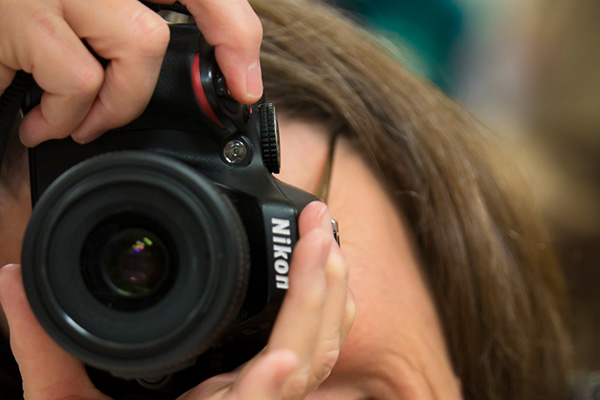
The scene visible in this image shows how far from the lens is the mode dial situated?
0.45 m

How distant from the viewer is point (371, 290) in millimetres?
585

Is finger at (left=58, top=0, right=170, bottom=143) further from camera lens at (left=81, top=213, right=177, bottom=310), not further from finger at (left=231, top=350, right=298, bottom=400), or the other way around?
finger at (left=231, top=350, right=298, bottom=400)

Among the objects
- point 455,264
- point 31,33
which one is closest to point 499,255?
point 455,264

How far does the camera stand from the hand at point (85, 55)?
40 cm

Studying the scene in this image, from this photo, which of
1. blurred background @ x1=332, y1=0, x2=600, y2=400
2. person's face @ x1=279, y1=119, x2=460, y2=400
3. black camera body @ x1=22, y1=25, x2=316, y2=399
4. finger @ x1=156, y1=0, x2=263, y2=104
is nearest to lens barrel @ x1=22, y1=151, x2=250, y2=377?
black camera body @ x1=22, y1=25, x2=316, y2=399

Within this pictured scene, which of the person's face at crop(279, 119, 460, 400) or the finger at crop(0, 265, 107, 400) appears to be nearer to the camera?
the finger at crop(0, 265, 107, 400)

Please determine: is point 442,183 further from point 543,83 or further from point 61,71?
point 543,83

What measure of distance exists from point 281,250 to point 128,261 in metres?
0.09

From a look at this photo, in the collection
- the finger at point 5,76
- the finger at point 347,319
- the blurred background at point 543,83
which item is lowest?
the blurred background at point 543,83

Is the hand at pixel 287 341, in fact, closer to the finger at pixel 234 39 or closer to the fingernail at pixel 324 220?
the fingernail at pixel 324 220

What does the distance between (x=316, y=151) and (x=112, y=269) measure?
29 cm

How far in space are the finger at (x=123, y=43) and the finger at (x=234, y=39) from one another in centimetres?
4

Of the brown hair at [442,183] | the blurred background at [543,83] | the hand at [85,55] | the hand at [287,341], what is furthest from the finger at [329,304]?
the blurred background at [543,83]

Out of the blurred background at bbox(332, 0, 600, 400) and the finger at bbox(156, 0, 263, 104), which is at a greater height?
the finger at bbox(156, 0, 263, 104)
